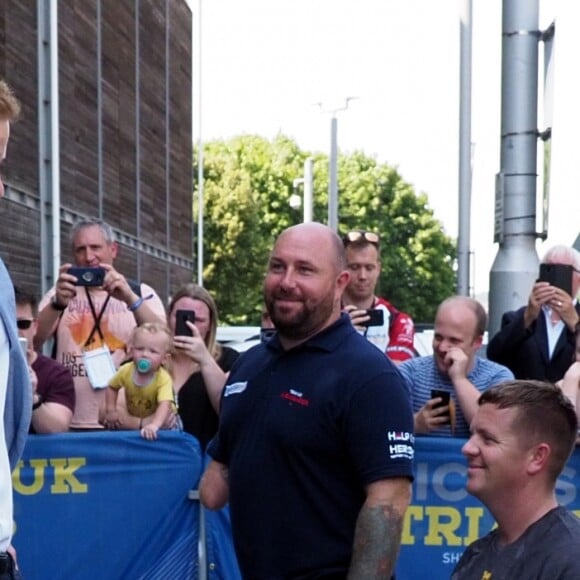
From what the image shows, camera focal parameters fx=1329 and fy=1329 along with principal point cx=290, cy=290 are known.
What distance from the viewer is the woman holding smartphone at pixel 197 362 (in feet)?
22.7

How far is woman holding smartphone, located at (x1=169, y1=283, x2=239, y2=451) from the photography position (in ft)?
22.7

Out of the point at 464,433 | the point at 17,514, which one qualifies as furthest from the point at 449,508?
the point at 17,514

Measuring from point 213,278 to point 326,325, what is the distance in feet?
170

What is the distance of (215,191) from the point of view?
188 feet

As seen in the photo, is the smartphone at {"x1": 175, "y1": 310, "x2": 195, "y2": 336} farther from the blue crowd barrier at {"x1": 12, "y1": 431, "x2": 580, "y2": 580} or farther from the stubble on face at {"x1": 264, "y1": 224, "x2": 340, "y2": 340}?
the stubble on face at {"x1": 264, "y1": 224, "x2": 340, "y2": 340}

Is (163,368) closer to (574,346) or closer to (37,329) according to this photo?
(37,329)

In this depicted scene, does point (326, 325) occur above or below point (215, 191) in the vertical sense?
below

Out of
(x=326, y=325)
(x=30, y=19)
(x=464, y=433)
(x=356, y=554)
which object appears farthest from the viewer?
(x=30, y=19)

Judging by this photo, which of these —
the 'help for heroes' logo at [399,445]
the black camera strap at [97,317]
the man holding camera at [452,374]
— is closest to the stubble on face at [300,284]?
the 'help for heroes' logo at [399,445]

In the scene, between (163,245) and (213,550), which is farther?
(163,245)

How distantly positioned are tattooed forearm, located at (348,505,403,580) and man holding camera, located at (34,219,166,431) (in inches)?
151

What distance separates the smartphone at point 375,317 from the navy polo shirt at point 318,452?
9.79 ft

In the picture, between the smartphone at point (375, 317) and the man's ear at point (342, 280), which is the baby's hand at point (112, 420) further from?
the man's ear at point (342, 280)

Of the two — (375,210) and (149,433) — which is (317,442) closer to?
(149,433)
